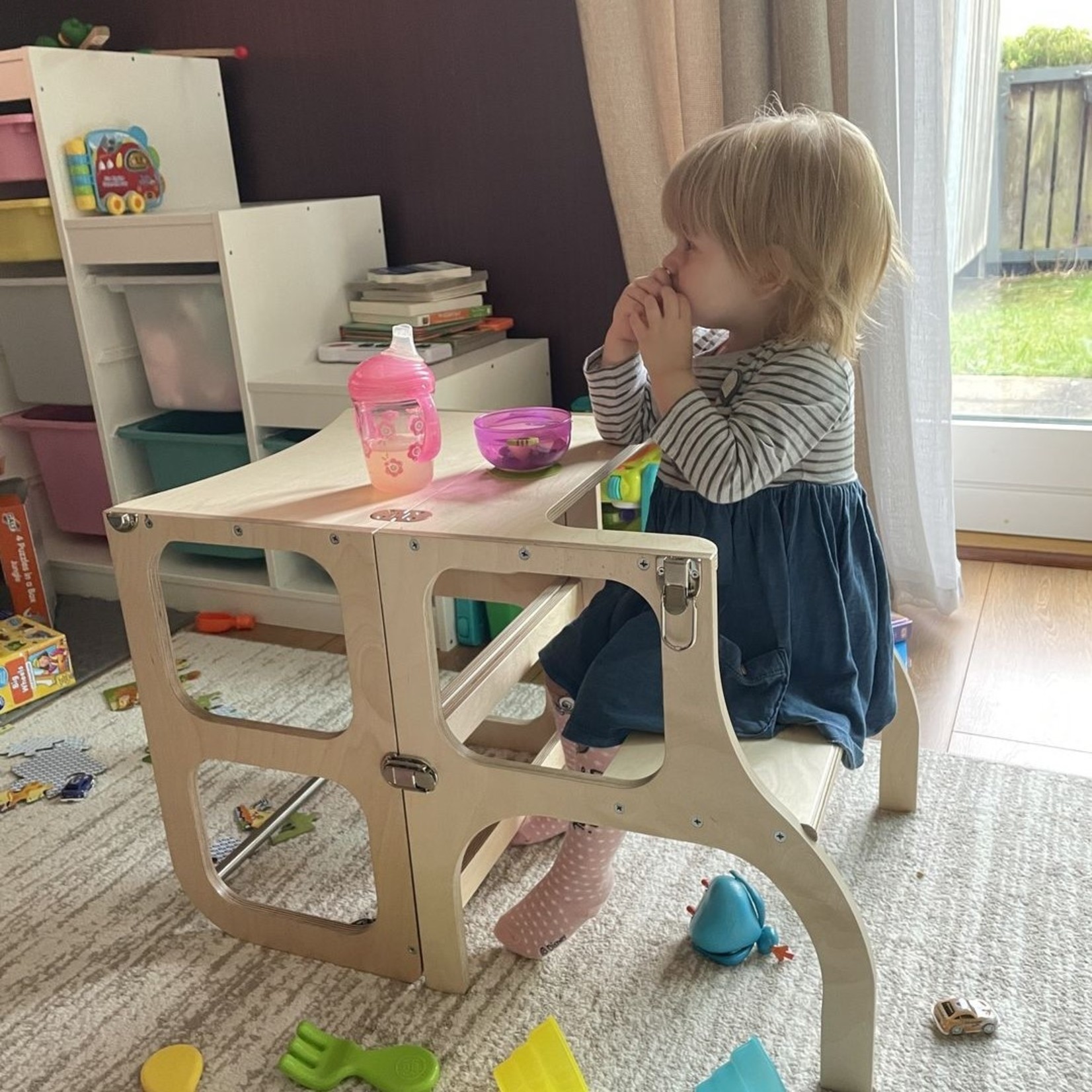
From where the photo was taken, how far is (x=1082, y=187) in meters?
2.01

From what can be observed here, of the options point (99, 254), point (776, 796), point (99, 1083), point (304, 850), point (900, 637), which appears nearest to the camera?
point (776, 796)

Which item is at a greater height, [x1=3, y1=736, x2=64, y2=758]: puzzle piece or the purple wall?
the purple wall

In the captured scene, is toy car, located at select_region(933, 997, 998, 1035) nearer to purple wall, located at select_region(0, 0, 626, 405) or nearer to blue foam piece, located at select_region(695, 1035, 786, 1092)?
blue foam piece, located at select_region(695, 1035, 786, 1092)

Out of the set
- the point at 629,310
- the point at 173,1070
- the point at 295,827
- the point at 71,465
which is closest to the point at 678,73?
the point at 629,310

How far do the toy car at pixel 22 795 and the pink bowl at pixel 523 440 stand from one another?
89 centimetres

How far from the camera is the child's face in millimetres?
1070

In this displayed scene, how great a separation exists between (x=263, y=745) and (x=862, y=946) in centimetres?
63

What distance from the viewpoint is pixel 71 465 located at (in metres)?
2.27

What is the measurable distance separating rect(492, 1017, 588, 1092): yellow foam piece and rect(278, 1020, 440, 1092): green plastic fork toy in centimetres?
8

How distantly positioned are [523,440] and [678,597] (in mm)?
321

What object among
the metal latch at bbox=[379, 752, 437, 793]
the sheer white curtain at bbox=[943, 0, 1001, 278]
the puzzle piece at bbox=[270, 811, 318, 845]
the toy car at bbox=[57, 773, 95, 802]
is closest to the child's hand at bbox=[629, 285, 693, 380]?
the metal latch at bbox=[379, 752, 437, 793]

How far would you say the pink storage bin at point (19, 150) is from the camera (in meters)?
1.91

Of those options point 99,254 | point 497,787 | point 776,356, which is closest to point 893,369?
point 776,356

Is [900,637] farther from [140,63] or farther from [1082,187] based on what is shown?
[140,63]
